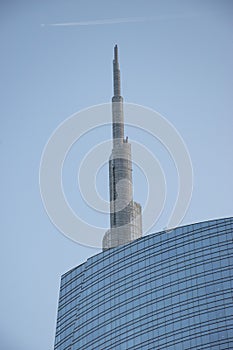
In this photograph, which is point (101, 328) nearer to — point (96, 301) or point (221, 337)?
point (96, 301)

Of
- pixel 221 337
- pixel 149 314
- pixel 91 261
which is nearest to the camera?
pixel 221 337

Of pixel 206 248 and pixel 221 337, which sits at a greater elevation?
pixel 206 248

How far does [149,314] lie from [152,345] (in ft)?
17.4

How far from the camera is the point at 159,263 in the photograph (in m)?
186

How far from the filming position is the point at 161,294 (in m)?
184

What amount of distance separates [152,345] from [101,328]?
13.2m

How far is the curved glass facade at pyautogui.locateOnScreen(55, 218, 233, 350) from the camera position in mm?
176375

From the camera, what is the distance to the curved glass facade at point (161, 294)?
176 m

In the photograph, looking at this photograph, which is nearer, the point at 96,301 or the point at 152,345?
the point at 152,345

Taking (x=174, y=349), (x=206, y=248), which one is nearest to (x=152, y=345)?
(x=174, y=349)

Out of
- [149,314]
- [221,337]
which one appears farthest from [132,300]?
[221,337]

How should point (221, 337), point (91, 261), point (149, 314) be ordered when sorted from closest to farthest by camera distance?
1. point (221, 337)
2. point (149, 314)
3. point (91, 261)

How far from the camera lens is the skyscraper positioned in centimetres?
17638

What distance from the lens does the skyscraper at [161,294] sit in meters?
176
